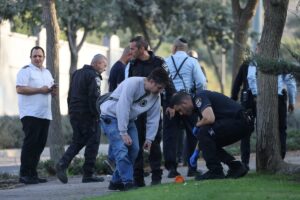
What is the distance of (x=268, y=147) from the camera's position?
1127cm

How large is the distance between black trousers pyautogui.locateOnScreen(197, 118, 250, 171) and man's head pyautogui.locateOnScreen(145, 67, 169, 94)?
2.86 ft

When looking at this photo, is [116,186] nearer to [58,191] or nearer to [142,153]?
[142,153]

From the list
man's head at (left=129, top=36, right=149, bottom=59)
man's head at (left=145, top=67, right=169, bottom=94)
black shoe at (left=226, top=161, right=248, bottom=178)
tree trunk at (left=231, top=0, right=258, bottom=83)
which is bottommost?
black shoe at (left=226, top=161, right=248, bottom=178)

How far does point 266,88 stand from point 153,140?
1621 mm

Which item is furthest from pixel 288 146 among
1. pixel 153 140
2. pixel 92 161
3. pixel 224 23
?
pixel 224 23

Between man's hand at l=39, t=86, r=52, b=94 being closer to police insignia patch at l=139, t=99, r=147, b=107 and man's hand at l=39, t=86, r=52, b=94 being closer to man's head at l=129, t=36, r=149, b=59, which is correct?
man's head at l=129, t=36, r=149, b=59

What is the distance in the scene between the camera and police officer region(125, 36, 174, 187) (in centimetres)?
1116

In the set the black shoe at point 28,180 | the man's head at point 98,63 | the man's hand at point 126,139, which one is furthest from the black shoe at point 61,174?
the man's hand at point 126,139

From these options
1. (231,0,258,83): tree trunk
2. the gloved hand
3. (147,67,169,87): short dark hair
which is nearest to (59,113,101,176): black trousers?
the gloved hand

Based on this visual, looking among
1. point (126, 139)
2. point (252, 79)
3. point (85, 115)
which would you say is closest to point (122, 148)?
point (126, 139)

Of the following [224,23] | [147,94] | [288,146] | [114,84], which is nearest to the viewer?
[147,94]

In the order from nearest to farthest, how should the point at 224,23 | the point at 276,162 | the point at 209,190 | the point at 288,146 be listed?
the point at 209,190
the point at 276,162
the point at 288,146
the point at 224,23

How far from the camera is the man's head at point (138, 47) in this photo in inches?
437

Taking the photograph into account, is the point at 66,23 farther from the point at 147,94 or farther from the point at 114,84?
the point at 147,94
